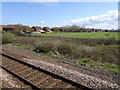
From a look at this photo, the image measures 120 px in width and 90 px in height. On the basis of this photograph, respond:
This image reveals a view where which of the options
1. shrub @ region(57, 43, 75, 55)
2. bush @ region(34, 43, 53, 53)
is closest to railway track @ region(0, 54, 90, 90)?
shrub @ region(57, 43, 75, 55)

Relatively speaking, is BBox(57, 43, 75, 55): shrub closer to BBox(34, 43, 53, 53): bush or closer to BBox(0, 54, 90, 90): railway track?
BBox(34, 43, 53, 53): bush

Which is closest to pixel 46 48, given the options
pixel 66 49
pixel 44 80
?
pixel 66 49

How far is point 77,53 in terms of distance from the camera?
12.1 m

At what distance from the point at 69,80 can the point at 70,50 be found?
7.64m

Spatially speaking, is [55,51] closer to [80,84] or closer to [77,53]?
[77,53]

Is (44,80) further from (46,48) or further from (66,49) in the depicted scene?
(46,48)

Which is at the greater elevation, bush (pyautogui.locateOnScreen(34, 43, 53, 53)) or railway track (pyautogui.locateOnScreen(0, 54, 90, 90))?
bush (pyautogui.locateOnScreen(34, 43, 53, 53))

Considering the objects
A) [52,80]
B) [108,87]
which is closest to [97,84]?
[108,87]

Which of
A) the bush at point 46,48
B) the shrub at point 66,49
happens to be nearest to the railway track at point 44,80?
the shrub at point 66,49

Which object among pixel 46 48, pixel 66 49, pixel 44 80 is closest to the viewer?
pixel 44 80

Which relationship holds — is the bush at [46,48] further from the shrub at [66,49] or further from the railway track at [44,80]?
the railway track at [44,80]

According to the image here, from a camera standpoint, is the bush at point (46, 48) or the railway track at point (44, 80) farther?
the bush at point (46, 48)

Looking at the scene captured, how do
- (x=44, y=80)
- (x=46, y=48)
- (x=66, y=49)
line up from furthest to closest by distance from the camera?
(x=46, y=48), (x=66, y=49), (x=44, y=80)

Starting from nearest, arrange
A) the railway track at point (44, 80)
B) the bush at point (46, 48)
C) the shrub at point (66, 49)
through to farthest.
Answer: the railway track at point (44, 80), the shrub at point (66, 49), the bush at point (46, 48)
